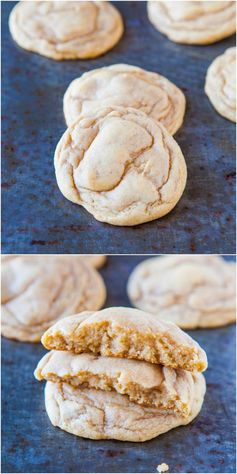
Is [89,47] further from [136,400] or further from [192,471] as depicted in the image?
[192,471]

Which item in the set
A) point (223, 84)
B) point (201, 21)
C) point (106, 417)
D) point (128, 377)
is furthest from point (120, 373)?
point (201, 21)

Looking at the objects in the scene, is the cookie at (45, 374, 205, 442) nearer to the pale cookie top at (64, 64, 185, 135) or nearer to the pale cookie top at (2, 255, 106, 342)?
the pale cookie top at (2, 255, 106, 342)

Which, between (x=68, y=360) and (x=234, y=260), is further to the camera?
(x=234, y=260)

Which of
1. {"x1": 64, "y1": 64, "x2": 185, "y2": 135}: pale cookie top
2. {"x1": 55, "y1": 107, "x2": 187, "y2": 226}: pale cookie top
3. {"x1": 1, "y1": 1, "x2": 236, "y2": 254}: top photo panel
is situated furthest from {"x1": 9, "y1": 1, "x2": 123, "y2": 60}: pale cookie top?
{"x1": 55, "y1": 107, "x2": 187, "y2": 226}: pale cookie top

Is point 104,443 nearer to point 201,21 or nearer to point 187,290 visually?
point 187,290

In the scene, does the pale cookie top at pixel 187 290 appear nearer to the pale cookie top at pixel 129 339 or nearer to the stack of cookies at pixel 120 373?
the stack of cookies at pixel 120 373

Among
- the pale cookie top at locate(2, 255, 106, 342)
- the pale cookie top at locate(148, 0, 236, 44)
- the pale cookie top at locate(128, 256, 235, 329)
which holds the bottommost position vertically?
the pale cookie top at locate(128, 256, 235, 329)

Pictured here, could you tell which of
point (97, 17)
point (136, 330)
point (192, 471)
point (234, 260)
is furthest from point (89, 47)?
point (192, 471)
